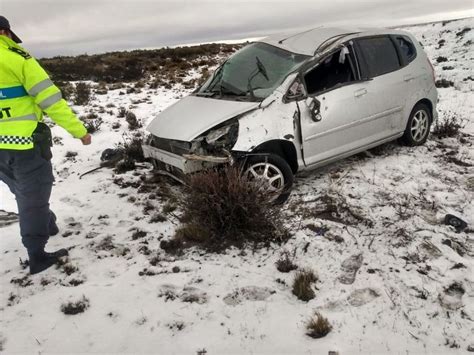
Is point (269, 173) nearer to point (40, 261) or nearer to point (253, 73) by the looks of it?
point (253, 73)

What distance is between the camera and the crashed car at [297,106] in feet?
14.4

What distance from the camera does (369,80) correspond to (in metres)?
5.27

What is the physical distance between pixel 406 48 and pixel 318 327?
474cm

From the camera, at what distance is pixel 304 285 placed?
10.3ft

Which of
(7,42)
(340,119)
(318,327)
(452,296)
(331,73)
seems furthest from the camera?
(331,73)

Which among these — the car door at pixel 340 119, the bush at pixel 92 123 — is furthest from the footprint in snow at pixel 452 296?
the bush at pixel 92 123

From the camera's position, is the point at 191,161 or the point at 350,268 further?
the point at 191,161

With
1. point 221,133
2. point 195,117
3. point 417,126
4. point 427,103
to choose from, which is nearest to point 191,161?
point 221,133

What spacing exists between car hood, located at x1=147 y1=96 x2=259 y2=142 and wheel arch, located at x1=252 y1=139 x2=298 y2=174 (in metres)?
0.46

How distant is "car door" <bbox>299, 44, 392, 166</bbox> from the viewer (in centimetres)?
476

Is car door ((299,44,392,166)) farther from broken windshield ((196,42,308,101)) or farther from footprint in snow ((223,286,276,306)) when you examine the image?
footprint in snow ((223,286,276,306))

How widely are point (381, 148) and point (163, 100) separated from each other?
6.84 meters

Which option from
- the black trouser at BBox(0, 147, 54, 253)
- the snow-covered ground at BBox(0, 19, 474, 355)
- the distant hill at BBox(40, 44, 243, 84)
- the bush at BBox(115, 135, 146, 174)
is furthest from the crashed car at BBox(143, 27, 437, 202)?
the distant hill at BBox(40, 44, 243, 84)

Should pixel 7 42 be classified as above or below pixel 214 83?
above
